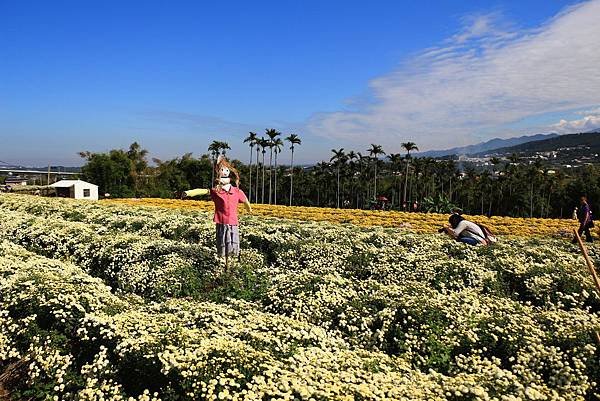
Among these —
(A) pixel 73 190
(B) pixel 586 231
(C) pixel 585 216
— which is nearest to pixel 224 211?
(C) pixel 585 216

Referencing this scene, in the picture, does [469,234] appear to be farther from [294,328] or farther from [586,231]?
[586,231]

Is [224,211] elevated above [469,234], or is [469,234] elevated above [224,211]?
[224,211]

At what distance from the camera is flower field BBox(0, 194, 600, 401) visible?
16.2ft

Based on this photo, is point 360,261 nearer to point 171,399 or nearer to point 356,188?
point 171,399

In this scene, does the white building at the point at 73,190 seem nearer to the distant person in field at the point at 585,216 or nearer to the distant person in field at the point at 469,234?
the distant person in field at the point at 469,234

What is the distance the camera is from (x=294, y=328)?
6602 mm

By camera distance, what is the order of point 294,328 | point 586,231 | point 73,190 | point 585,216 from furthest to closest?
1. point 73,190
2. point 586,231
3. point 585,216
4. point 294,328

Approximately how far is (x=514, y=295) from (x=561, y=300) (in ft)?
2.95

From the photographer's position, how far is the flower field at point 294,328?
16.2ft

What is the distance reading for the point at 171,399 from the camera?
4773mm

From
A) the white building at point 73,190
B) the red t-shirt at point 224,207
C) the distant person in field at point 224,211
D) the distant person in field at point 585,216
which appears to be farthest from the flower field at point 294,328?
the white building at point 73,190

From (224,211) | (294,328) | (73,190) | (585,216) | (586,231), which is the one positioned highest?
(73,190)

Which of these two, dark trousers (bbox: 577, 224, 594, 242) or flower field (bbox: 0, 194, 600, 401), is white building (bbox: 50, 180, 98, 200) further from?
dark trousers (bbox: 577, 224, 594, 242)

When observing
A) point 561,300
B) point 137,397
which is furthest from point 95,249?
point 561,300
